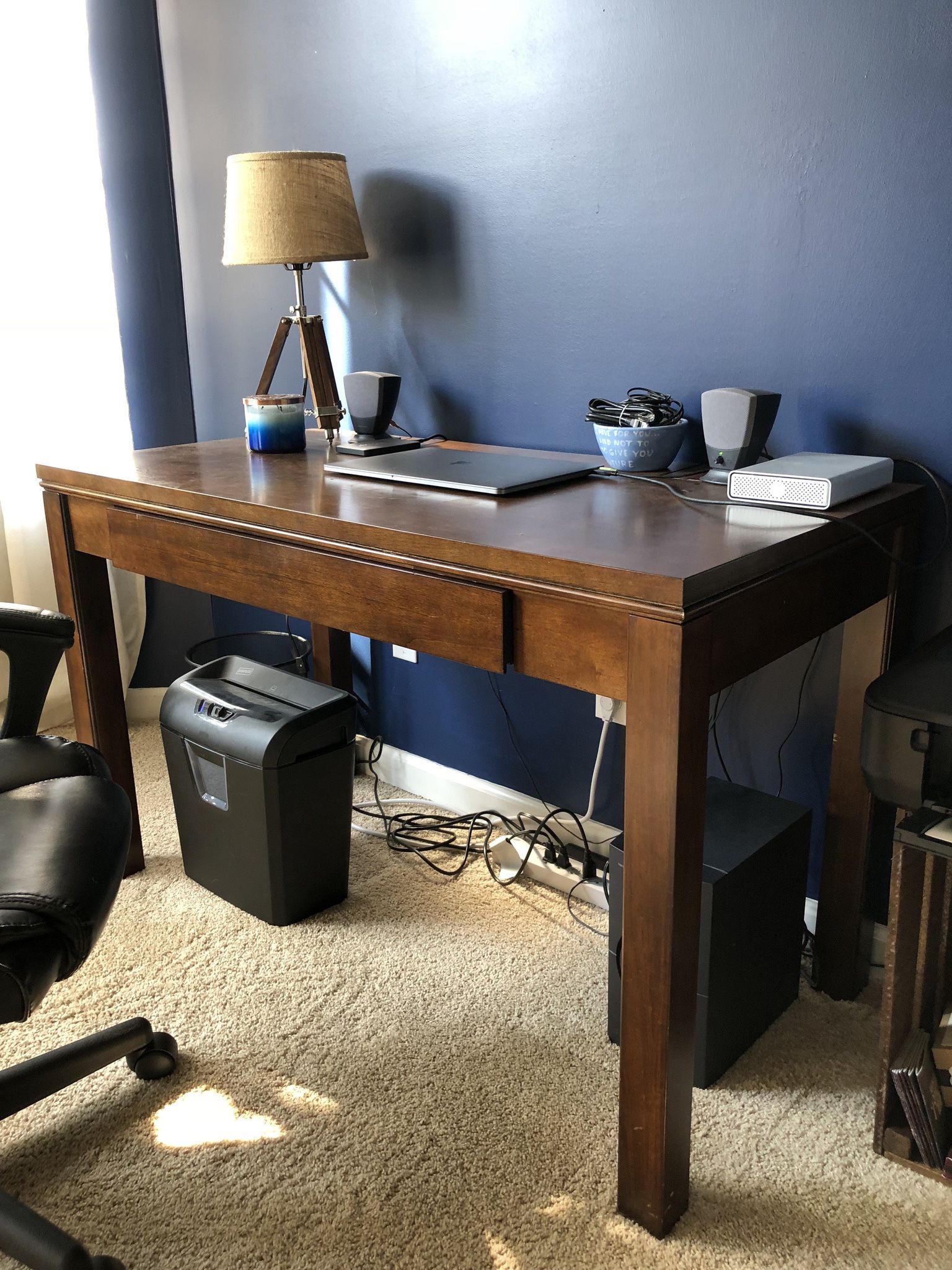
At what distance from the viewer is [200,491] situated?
1532 mm

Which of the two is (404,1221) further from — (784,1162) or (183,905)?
(183,905)

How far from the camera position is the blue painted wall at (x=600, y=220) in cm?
142

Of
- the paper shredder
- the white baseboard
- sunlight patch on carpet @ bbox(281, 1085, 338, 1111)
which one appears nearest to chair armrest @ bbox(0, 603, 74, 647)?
the paper shredder

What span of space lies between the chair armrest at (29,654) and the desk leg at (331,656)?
890 millimetres

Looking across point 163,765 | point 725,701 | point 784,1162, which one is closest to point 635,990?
point 784,1162

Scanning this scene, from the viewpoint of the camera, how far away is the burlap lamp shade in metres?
1.84

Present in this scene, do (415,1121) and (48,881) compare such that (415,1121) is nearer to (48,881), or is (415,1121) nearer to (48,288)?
(48,881)

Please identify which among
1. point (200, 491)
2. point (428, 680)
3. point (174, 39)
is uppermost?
point (174, 39)

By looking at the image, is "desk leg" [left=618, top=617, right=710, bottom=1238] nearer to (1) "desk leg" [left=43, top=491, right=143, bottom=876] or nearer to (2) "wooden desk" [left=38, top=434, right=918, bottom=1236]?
(2) "wooden desk" [left=38, top=434, right=918, bottom=1236]

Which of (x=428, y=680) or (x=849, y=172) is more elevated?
(x=849, y=172)

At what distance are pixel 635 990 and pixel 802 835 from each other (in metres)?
0.45

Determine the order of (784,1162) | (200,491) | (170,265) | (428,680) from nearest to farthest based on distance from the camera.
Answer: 1. (784,1162)
2. (200,491)
3. (428,680)
4. (170,265)

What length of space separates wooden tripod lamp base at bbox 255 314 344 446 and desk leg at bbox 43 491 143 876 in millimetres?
472

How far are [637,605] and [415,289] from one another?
3.87ft
